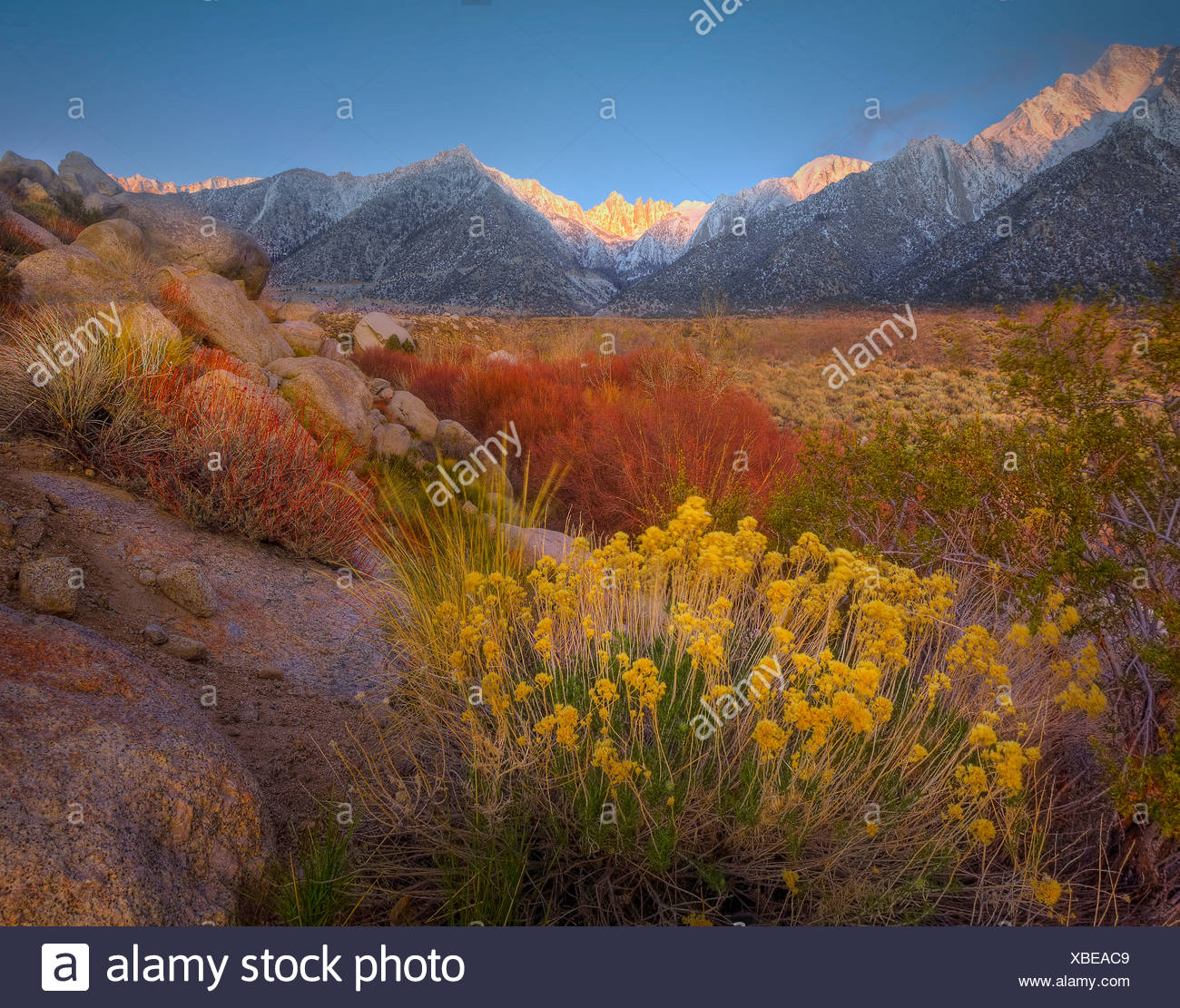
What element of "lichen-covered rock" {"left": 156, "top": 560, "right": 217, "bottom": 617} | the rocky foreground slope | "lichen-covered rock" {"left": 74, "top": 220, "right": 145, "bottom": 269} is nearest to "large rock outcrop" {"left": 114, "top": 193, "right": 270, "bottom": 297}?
"lichen-covered rock" {"left": 74, "top": 220, "right": 145, "bottom": 269}

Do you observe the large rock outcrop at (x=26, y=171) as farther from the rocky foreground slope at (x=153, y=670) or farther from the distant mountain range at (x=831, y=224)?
the rocky foreground slope at (x=153, y=670)

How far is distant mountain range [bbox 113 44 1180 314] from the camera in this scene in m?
35.0

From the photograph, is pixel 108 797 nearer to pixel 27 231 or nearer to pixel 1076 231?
pixel 27 231

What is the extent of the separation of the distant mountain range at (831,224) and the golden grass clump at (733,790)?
35832 millimetres

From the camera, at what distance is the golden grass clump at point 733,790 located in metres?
2.12

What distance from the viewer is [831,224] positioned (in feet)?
180

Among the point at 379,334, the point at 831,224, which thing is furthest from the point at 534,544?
the point at 831,224

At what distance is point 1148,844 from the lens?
7.48 feet

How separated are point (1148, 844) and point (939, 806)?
0.68 metres

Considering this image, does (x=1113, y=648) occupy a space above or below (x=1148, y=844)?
above

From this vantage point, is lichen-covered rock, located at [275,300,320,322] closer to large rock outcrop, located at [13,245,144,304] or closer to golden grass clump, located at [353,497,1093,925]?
large rock outcrop, located at [13,245,144,304]

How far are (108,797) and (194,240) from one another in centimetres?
1892

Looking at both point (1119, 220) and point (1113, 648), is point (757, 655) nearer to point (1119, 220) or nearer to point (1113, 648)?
point (1113, 648)

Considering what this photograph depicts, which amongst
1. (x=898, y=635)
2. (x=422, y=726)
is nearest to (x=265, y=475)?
(x=422, y=726)
